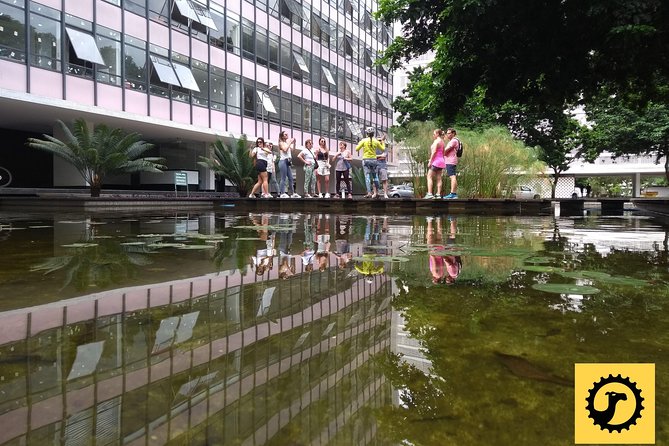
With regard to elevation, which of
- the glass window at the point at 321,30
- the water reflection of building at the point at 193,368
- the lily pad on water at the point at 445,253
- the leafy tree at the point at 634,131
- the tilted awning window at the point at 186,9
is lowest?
the water reflection of building at the point at 193,368

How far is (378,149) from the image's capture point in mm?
13172

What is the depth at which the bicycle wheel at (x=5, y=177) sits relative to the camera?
21727 millimetres

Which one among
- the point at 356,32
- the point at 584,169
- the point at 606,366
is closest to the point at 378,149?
the point at 606,366

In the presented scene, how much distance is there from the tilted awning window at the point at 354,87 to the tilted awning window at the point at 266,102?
12.5 meters

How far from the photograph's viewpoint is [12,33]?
17.4 m

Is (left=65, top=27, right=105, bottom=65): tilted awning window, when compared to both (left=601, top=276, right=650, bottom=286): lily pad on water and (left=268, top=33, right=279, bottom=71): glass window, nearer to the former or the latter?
(left=268, top=33, right=279, bottom=71): glass window

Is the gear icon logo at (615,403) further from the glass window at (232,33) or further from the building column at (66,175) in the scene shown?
the glass window at (232,33)

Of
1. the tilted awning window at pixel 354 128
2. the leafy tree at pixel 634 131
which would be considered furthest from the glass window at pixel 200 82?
the leafy tree at pixel 634 131

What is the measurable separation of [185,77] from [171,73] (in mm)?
906

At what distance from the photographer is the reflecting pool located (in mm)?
1190

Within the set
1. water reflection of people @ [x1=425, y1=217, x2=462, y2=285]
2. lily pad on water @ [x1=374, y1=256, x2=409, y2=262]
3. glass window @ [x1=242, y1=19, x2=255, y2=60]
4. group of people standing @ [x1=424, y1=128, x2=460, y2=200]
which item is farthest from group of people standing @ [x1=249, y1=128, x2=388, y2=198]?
glass window @ [x1=242, y1=19, x2=255, y2=60]

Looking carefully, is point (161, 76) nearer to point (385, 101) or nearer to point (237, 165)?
point (237, 165)

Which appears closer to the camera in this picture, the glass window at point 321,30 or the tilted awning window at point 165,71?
the tilted awning window at point 165,71

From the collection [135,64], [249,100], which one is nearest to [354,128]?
[249,100]
